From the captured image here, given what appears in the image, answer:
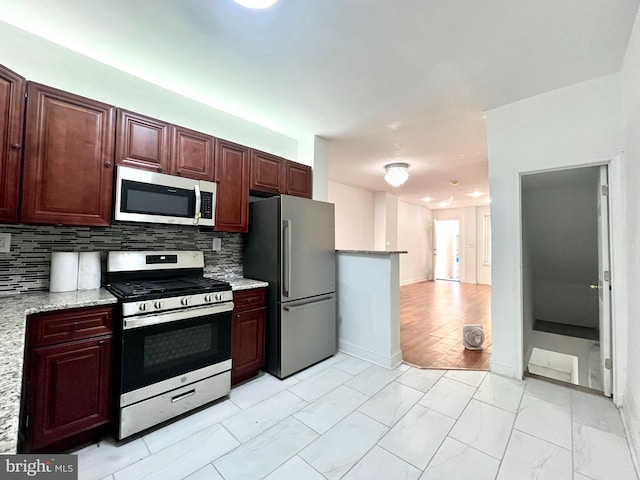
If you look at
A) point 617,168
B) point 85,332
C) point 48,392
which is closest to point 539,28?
point 617,168

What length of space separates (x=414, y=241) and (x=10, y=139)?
8.47 metres

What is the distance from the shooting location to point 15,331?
114cm

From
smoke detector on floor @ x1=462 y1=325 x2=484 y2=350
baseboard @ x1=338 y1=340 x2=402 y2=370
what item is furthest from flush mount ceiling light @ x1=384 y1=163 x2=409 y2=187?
baseboard @ x1=338 y1=340 x2=402 y2=370

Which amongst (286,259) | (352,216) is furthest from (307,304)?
(352,216)

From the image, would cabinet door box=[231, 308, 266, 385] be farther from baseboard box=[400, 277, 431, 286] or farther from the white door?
baseboard box=[400, 277, 431, 286]

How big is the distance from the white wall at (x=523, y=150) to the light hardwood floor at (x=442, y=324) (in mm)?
460

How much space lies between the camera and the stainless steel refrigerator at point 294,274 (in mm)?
2576

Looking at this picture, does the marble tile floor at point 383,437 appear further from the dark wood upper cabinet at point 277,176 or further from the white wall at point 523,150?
the dark wood upper cabinet at point 277,176

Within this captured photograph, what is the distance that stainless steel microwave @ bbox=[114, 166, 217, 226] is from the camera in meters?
2.01

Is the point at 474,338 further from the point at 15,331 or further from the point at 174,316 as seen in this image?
the point at 15,331

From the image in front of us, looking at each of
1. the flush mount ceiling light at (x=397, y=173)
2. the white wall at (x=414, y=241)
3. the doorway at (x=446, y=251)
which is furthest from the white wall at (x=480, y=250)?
the flush mount ceiling light at (x=397, y=173)

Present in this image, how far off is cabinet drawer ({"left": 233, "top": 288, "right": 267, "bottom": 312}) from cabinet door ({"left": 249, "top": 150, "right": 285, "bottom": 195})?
1047mm

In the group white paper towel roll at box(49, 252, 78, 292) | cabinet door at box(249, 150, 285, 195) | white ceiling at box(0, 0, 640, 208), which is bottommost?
white paper towel roll at box(49, 252, 78, 292)

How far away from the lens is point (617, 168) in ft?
6.95
